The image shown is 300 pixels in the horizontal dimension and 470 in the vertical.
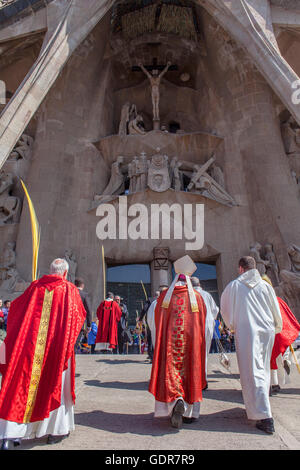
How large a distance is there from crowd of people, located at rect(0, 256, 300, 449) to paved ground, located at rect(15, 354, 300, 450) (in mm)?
123

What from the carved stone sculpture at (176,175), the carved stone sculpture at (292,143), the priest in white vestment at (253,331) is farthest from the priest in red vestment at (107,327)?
the carved stone sculpture at (292,143)

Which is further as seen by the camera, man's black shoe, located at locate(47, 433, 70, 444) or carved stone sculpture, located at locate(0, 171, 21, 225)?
carved stone sculpture, located at locate(0, 171, 21, 225)

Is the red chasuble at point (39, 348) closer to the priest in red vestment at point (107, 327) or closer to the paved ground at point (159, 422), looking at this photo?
the paved ground at point (159, 422)

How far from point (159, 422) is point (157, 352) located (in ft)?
1.68

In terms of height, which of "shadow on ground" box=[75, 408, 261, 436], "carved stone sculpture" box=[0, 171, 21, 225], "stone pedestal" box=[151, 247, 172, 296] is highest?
"carved stone sculpture" box=[0, 171, 21, 225]

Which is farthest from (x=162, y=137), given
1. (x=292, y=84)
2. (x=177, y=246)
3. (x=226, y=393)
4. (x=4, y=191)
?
(x=226, y=393)

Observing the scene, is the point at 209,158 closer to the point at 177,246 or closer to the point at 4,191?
the point at 177,246

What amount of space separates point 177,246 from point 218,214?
2.00 metres

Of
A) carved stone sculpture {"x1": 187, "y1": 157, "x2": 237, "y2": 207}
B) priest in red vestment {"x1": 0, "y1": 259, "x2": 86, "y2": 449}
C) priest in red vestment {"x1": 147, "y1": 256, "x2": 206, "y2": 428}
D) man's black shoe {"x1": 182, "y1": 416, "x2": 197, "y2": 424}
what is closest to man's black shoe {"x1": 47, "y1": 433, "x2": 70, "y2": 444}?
priest in red vestment {"x1": 0, "y1": 259, "x2": 86, "y2": 449}

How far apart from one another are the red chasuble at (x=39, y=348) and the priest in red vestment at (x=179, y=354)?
69 cm

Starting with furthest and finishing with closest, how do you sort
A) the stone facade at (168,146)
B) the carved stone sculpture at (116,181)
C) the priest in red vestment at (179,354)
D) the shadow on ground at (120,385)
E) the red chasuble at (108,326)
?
the carved stone sculpture at (116,181), the stone facade at (168,146), the red chasuble at (108,326), the shadow on ground at (120,385), the priest in red vestment at (179,354)

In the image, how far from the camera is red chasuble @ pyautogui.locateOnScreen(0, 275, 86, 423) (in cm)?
221

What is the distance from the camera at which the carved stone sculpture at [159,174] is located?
12.6m

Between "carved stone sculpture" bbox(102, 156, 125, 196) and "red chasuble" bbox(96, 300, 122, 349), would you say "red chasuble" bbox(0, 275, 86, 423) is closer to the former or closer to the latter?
"red chasuble" bbox(96, 300, 122, 349)
